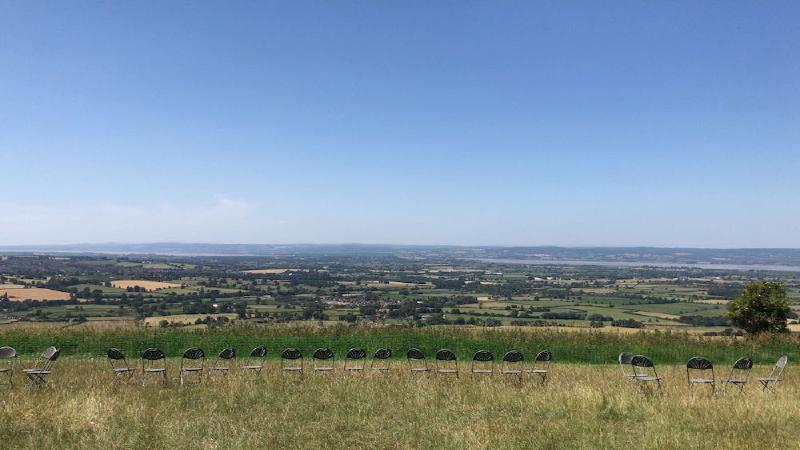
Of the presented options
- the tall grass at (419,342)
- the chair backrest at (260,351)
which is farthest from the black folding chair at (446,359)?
the chair backrest at (260,351)

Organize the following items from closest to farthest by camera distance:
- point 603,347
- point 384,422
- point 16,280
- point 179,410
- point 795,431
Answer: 1. point 795,431
2. point 384,422
3. point 179,410
4. point 603,347
5. point 16,280

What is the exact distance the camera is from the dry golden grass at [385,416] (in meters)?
8.07

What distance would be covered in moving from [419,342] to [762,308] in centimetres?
1396

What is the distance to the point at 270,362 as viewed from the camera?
1705 cm

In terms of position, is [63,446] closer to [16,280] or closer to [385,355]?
[385,355]

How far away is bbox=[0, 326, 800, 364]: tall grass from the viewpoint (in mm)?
19062

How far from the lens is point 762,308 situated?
2194cm

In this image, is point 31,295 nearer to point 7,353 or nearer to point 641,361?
point 7,353

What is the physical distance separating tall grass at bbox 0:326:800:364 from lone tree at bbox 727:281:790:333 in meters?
0.95

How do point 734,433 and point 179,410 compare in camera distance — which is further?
point 179,410

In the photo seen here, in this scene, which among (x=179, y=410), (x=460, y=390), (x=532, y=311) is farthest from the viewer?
(x=532, y=311)

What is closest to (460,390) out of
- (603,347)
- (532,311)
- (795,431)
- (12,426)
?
(795,431)

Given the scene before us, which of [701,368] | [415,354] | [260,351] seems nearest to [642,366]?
[701,368]

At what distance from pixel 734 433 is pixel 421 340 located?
13.0m
